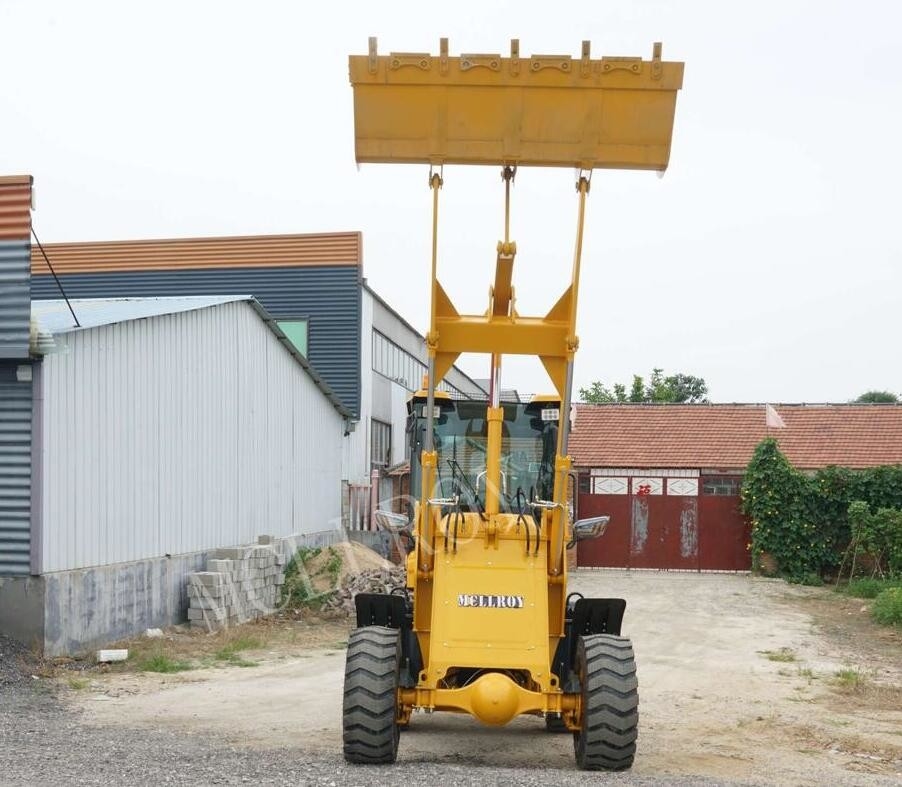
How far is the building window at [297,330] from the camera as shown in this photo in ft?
97.1

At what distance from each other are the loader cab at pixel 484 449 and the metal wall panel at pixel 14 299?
543 cm

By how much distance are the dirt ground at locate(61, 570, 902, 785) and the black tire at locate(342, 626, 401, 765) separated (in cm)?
73

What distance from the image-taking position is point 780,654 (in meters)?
16.3

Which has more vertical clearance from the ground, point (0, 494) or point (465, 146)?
point (465, 146)

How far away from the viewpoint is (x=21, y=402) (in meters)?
13.3

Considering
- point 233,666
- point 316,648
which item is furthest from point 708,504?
point 233,666

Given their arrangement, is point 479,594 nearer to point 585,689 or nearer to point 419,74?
point 585,689

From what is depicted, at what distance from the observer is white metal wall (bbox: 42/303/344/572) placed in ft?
45.8

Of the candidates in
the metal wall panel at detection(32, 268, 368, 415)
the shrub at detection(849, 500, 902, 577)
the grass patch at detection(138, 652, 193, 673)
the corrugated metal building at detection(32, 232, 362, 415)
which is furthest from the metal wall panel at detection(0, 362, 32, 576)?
the shrub at detection(849, 500, 902, 577)

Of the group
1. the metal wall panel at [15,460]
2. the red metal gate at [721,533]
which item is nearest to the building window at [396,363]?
the red metal gate at [721,533]

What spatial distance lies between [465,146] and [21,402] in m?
7.18

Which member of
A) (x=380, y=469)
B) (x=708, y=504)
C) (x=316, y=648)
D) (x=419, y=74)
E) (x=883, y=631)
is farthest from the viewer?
(x=380, y=469)

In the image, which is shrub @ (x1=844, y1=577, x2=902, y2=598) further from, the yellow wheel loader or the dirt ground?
the yellow wheel loader

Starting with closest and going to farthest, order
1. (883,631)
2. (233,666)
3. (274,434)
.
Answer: (233,666) → (883,631) → (274,434)
